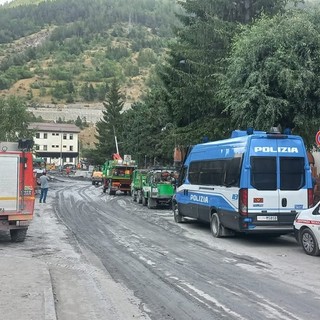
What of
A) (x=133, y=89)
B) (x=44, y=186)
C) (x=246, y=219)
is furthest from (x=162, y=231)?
(x=133, y=89)

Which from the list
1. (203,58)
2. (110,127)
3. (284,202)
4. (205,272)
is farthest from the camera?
(110,127)

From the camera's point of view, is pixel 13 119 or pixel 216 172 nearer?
pixel 216 172

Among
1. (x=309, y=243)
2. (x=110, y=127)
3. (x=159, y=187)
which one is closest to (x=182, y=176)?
(x=309, y=243)

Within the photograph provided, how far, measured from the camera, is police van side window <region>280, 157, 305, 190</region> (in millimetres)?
13430

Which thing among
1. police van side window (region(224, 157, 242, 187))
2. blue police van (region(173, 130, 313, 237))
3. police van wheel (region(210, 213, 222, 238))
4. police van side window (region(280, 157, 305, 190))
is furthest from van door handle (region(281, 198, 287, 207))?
police van wheel (region(210, 213, 222, 238))

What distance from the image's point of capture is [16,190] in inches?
521

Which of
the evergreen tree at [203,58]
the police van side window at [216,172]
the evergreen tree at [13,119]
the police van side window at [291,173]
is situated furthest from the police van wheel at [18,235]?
the evergreen tree at [13,119]

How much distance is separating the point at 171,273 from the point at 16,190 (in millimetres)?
5576

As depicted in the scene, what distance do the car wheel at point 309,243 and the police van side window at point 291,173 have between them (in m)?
1.74

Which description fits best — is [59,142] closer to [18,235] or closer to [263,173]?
[18,235]

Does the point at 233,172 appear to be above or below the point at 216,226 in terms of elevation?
above

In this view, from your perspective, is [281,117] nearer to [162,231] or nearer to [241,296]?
[162,231]

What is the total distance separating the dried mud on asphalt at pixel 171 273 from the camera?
704 centimetres

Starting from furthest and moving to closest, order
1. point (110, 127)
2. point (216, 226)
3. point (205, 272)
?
point (110, 127) → point (216, 226) → point (205, 272)
